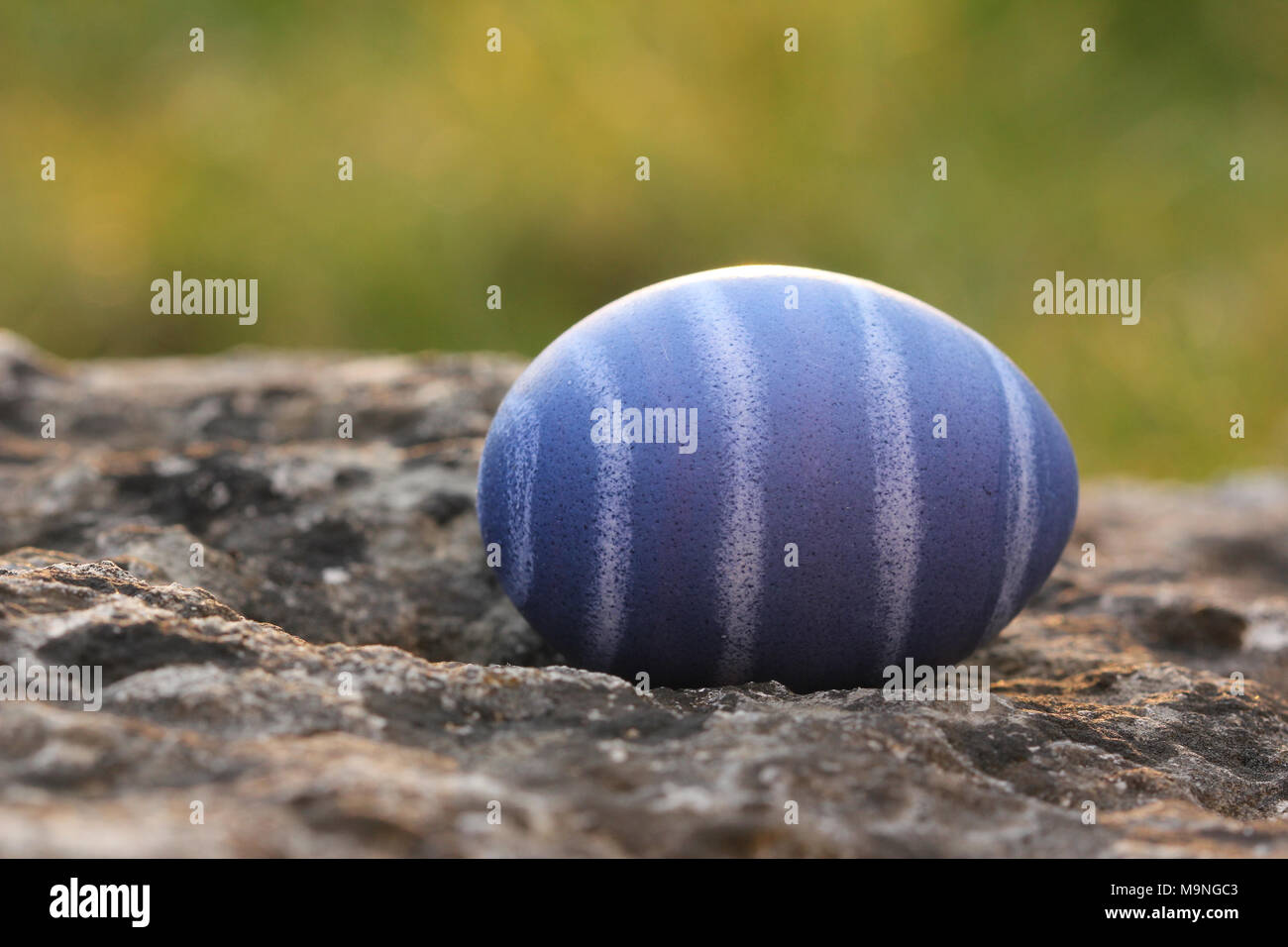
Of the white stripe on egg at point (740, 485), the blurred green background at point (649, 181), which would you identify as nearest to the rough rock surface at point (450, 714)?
the white stripe on egg at point (740, 485)

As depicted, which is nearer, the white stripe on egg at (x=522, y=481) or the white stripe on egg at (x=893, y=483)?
the white stripe on egg at (x=893, y=483)

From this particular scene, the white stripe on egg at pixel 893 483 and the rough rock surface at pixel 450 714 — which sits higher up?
the white stripe on egg at pixel 893 483

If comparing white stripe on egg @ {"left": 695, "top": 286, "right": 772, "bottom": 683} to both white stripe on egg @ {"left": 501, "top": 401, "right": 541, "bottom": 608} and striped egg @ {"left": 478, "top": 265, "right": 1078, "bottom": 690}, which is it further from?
white stripe on egg @ {"left": 501, "top": 401, "right": 541, "bottom": 608}

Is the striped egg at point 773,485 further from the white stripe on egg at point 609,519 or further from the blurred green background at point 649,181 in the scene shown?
the blurred green background at point 649,181

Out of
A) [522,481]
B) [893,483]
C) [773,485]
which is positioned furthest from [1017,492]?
[522,481]
